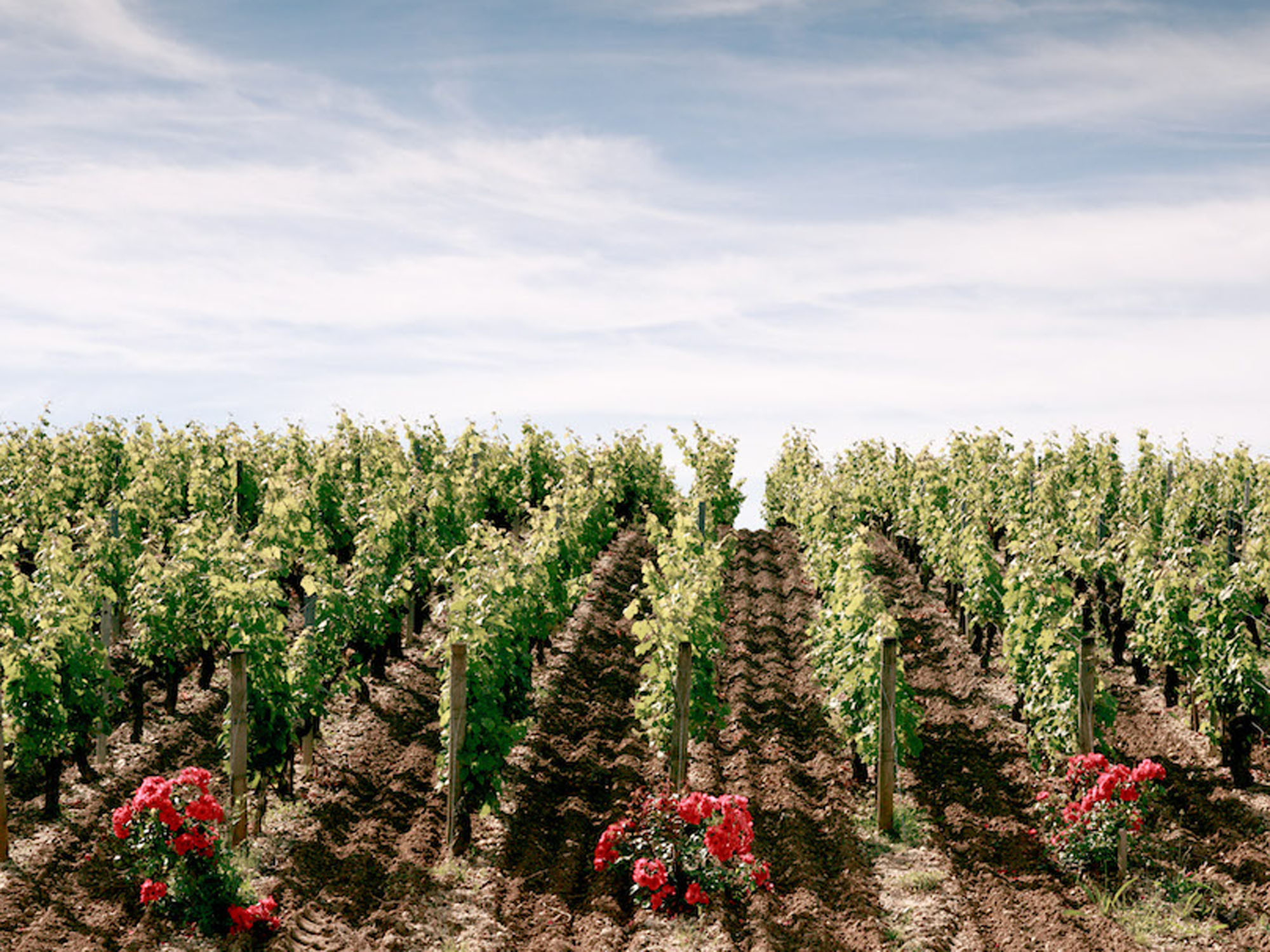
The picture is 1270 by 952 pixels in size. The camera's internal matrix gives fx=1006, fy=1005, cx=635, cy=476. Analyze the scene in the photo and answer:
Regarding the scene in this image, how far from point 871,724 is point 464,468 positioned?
11248 millimetres

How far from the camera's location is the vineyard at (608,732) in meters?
8.05

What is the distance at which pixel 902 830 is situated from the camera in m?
9.59

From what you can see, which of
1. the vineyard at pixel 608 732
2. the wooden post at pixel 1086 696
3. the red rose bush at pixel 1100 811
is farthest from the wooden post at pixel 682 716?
the wooden post at pixel 1086 696

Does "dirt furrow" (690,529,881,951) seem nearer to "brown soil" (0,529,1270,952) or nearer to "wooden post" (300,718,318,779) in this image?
"brown soil" (0,529,1270,952)

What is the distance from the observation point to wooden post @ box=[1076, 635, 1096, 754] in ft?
31.1

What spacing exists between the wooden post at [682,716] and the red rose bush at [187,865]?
381cm

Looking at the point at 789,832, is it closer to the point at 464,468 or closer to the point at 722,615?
the point at 722,615

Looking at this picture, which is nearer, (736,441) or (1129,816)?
(1129,816)

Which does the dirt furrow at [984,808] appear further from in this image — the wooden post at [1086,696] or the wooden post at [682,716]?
the wooden post at [682,716]

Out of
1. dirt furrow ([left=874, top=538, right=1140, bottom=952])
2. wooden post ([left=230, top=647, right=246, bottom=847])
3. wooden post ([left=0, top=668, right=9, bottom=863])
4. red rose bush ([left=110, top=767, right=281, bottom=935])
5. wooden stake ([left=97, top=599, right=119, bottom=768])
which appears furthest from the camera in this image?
wooden stake ([left=97, top=599, right=119, bottom=768])

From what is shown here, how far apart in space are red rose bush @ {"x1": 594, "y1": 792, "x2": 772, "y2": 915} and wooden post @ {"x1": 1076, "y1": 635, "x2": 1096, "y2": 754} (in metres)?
3.39

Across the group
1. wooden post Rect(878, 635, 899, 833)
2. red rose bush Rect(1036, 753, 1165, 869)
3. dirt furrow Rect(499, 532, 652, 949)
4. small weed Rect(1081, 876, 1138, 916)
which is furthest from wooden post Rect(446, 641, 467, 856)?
small weed Rect(1081, 876, 1138, 916)

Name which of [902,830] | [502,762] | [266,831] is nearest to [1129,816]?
[902,830]

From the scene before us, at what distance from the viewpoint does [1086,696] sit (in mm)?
9516
